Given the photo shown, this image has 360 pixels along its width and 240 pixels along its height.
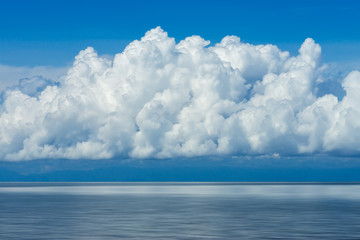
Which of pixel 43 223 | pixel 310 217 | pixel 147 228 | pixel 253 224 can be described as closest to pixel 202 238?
pixel 147 228

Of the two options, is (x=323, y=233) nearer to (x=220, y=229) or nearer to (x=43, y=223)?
(x=220, y=229)

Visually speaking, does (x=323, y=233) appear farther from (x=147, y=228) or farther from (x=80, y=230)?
(x=80, y=230)

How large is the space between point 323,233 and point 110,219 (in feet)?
77.0

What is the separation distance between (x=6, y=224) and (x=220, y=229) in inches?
795

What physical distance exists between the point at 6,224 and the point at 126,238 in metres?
16.6

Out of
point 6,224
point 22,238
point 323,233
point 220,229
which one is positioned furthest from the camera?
point 6,224

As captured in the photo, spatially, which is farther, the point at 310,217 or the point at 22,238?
the point at 310,217

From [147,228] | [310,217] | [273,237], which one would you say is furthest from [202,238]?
[310,217]

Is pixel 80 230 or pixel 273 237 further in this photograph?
pixel 80 230

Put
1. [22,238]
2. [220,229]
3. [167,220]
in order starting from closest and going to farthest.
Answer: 1. [22,238]
2. [220,229]
3. [167,220]

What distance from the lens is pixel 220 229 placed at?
5134 cm

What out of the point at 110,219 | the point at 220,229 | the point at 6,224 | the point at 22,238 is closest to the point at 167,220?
the point at 110,219

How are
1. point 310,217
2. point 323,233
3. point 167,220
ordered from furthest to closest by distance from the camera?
point 310,217 → point 167,220 → point 323,233

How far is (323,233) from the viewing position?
47938 millimetres
